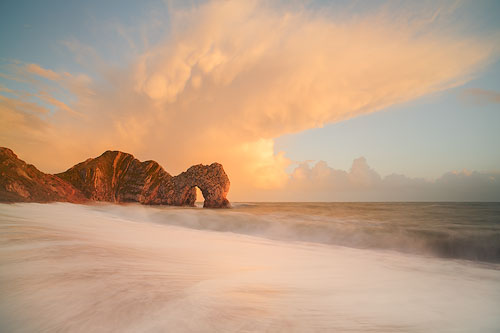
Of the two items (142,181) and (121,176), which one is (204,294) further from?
(121,176)

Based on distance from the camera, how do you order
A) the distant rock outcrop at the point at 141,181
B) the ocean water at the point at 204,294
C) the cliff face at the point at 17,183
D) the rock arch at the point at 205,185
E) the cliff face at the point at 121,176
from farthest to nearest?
1. the cliff face at the point at 121,176
2. the rock arch at the point at 205,185
3. the distant rock outcrop at the point at 141,181
4. the cliff face at the point at 17,183
5. the ocean water at the point at 204,294

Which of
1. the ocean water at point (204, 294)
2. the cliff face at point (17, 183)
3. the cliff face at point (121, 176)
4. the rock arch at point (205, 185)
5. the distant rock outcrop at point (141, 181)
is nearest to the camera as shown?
the ocean water at point (204, 294)

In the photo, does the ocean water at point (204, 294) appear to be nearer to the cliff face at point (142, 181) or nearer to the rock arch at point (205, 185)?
the rock arch at point (205, 185)

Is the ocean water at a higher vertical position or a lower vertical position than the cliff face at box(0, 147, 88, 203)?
lower

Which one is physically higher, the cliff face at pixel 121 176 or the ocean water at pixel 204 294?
the cliff face at pixel 121 176

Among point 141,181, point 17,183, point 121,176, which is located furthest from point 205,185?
point 17,183

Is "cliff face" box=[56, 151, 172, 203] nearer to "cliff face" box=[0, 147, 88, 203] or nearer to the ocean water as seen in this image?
"cliff face" box=[0, 147, 88, 203]

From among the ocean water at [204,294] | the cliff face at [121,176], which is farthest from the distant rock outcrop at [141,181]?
the ocean water at [204,294]

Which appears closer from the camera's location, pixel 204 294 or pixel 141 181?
pixel 204 294

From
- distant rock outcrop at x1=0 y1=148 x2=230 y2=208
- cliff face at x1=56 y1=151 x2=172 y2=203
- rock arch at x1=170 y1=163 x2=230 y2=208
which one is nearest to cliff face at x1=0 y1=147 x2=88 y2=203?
distant rock outcrop at x1=0 y1=148 x2=230 y2=208

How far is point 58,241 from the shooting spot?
212 cm

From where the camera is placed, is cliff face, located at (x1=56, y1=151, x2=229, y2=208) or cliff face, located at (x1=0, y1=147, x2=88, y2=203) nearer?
cliff face, located at (x1=0, y1=147, x2=88, y2=203)

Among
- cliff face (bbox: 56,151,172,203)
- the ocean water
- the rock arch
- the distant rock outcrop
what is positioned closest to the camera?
the ocean water

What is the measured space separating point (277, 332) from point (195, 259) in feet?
5.21
